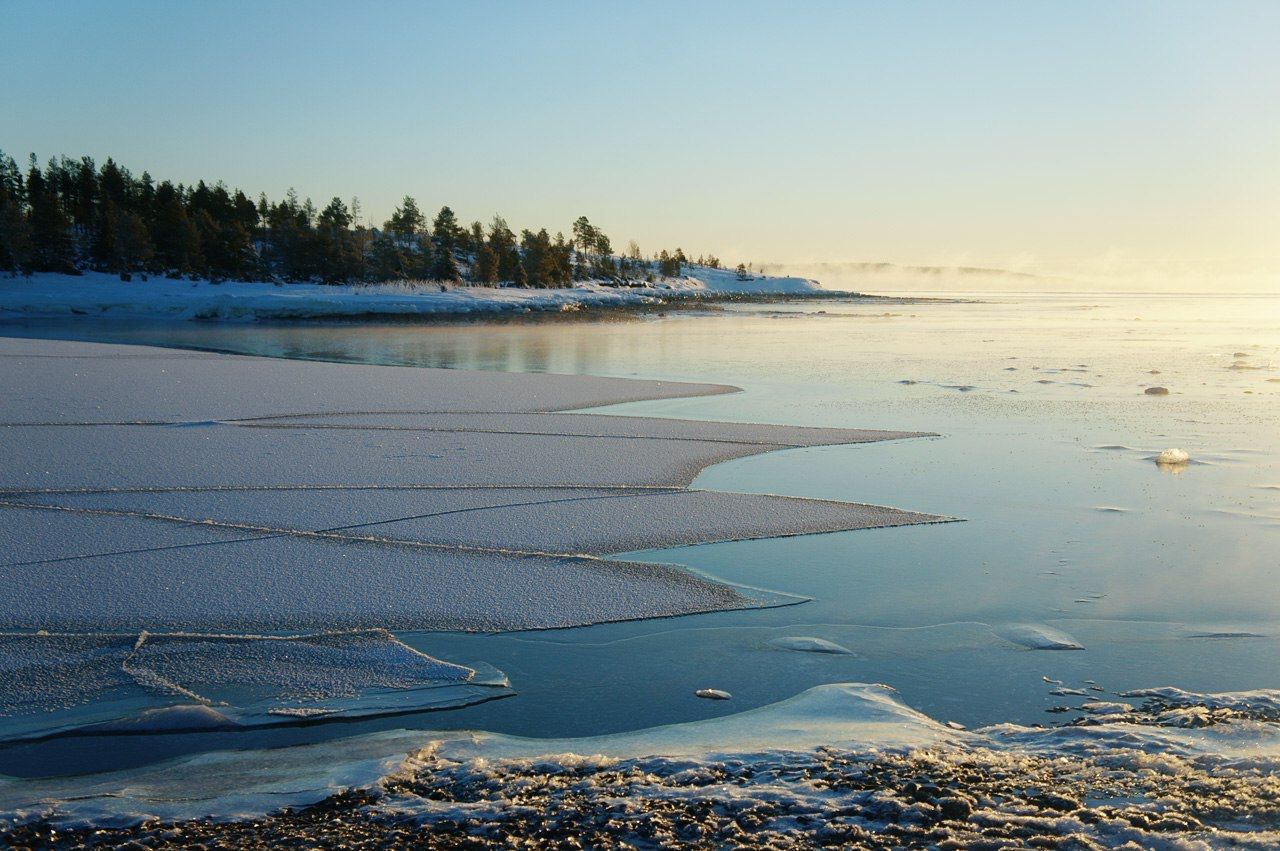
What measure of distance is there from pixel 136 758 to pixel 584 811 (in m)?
1.75

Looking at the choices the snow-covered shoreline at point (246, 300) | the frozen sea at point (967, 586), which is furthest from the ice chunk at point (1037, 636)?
the snow-covered shoreline at point (246, 300)

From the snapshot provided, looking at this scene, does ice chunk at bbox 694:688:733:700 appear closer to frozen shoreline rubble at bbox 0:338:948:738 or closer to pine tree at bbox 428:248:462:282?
frozen shoreline rubble at bbox 0:338:948:738

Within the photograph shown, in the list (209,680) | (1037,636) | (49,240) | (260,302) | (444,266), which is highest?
(49,240)

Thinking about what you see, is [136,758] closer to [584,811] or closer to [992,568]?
[584,811]

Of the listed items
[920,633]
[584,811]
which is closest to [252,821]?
[584,811]

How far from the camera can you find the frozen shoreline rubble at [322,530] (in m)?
4.23

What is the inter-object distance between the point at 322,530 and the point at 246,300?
149 ft

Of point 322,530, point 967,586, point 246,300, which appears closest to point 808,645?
point 967,586

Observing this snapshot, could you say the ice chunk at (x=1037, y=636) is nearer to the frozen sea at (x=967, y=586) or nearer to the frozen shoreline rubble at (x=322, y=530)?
the frozen sea at (x=967, y=586)

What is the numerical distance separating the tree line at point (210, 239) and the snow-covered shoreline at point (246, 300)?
2.59 meters

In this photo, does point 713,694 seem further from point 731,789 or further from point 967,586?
point 967,586

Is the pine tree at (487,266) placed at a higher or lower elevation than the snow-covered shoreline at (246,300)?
higher

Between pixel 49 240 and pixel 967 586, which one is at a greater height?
pixel 49 240

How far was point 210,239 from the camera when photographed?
67.9 m
